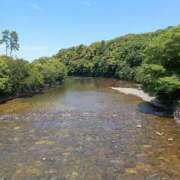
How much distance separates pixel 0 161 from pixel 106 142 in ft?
27.9

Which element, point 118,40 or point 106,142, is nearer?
point 106,142

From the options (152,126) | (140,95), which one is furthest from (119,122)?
(140,95)

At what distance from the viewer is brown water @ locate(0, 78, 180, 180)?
55.9ft

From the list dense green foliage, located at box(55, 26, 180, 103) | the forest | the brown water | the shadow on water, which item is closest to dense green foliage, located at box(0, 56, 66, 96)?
the forest

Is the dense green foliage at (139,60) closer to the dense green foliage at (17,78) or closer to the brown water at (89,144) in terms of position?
the brown water at (89,144)

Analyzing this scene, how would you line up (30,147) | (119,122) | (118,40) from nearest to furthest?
(30,147)
(119,122)
(118,40)

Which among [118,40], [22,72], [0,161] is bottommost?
[0,161]

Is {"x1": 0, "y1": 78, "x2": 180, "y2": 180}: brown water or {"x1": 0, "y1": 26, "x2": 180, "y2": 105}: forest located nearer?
{"x1": 0, "y1": 78, "x2": 180, "y2": 180}: brown water

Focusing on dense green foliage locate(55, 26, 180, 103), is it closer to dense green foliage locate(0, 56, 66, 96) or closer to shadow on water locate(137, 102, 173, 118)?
shadow on water locate(137, 102, 173, 118)

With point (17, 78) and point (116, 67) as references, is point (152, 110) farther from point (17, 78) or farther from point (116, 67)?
point (116, 67)

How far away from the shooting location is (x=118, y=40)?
118938 mm

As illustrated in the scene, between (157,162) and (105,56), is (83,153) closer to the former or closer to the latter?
(157,162)

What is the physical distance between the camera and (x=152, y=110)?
3506 centimetres

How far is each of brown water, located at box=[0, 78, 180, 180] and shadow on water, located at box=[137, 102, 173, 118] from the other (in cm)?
25
